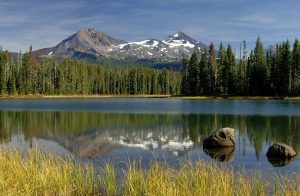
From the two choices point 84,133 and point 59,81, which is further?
point 59,81

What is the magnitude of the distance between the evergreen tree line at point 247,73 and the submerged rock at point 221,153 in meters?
92.4

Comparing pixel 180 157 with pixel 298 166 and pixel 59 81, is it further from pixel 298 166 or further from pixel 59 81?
pixel 59 81

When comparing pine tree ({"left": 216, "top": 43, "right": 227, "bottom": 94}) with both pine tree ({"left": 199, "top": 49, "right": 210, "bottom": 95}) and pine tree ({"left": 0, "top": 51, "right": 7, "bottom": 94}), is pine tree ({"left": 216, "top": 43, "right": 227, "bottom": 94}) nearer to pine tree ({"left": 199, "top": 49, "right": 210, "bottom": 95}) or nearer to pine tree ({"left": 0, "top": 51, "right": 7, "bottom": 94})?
pine tree ({"left": 199, "top": 49, "right": 210, "bottom": 95})

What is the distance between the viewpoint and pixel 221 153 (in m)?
26.4

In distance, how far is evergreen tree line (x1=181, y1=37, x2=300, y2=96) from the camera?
393ft

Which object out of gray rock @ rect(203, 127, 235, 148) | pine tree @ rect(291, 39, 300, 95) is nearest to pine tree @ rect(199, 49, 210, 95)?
pine tree @ rect(291, 39, 300, 95)

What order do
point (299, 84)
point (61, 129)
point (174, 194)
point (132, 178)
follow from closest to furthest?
point (174, 194) < point (132, 178) < point (61, 129) < point (299, 84)

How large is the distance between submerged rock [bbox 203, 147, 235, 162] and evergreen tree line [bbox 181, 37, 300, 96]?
9239 cm

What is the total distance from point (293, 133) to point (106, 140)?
16906 millimetres

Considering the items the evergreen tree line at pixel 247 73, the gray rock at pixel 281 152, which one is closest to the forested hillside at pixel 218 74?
the evergreen tree line at pixel 247 73

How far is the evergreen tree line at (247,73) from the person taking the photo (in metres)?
120

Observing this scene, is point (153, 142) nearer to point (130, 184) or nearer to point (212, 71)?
point (130, 184)

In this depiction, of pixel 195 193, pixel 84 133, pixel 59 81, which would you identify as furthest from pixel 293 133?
pixel 59 81

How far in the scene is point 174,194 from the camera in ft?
39.3
